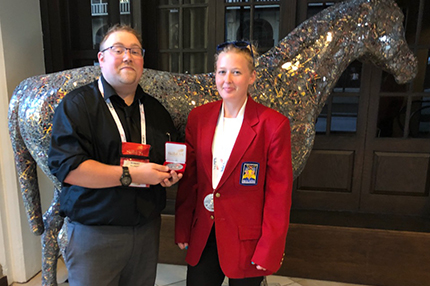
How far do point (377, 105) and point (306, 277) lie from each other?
1252 mm

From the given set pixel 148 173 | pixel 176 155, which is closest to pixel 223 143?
pixel 176 155

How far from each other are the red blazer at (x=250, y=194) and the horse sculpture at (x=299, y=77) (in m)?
0.34

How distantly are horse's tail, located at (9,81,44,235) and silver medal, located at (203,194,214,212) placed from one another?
821 millimetres

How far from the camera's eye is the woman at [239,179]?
3.47 feet

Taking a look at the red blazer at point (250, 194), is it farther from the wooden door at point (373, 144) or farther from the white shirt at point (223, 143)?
the wooden door at point (373, 144)

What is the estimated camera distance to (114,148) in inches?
40.4

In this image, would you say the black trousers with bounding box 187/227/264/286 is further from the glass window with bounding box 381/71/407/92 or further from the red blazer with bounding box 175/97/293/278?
the glass window with bounding box 381/71/407/92

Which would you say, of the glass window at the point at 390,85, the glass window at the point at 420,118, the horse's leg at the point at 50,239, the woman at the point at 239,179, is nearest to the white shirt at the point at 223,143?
the woman at the point at 239,179

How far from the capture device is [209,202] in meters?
1.11

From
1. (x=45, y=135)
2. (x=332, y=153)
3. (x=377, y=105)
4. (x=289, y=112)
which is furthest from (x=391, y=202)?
(x=45, y=135)

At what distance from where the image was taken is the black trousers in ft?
3.81

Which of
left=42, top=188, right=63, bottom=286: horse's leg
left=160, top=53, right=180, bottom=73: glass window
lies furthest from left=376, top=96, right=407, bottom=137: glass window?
left=42, top=188, right=63, bottom=286: horse's leg

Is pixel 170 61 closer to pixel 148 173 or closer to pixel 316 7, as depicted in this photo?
pixel 316 7

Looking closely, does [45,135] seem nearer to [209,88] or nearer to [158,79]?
[158,79]
